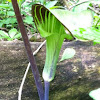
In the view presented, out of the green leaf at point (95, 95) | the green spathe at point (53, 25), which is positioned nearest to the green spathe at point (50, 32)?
the green spathe at point (53, 25)

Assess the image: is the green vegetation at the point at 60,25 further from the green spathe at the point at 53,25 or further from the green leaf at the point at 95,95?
the green leaf at the point at 95,95

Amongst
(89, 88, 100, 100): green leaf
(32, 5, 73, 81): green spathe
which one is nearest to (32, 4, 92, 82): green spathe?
(32, 5, 73, 81): green spathe

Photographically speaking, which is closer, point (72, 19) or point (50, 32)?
point (72, 19)

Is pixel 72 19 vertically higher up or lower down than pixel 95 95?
higher up

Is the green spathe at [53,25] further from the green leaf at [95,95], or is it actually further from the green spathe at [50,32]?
the green leaf at [95,95]

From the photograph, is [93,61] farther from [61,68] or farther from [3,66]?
[3,66]

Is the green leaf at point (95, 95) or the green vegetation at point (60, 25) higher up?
the green vegetation at point (60, 25)

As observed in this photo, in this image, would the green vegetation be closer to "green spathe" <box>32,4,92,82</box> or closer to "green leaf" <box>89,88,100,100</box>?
"green spathe" <box>32,4,92,82</box>

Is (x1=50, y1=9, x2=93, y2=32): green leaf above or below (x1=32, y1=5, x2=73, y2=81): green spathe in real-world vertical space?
above

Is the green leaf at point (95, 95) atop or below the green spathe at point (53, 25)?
below

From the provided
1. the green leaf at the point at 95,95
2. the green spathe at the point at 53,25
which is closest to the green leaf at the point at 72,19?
the green spathe at the point at 53,25

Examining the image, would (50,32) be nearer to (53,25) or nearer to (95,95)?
(53,25)

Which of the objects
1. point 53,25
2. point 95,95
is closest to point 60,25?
point 53,25
